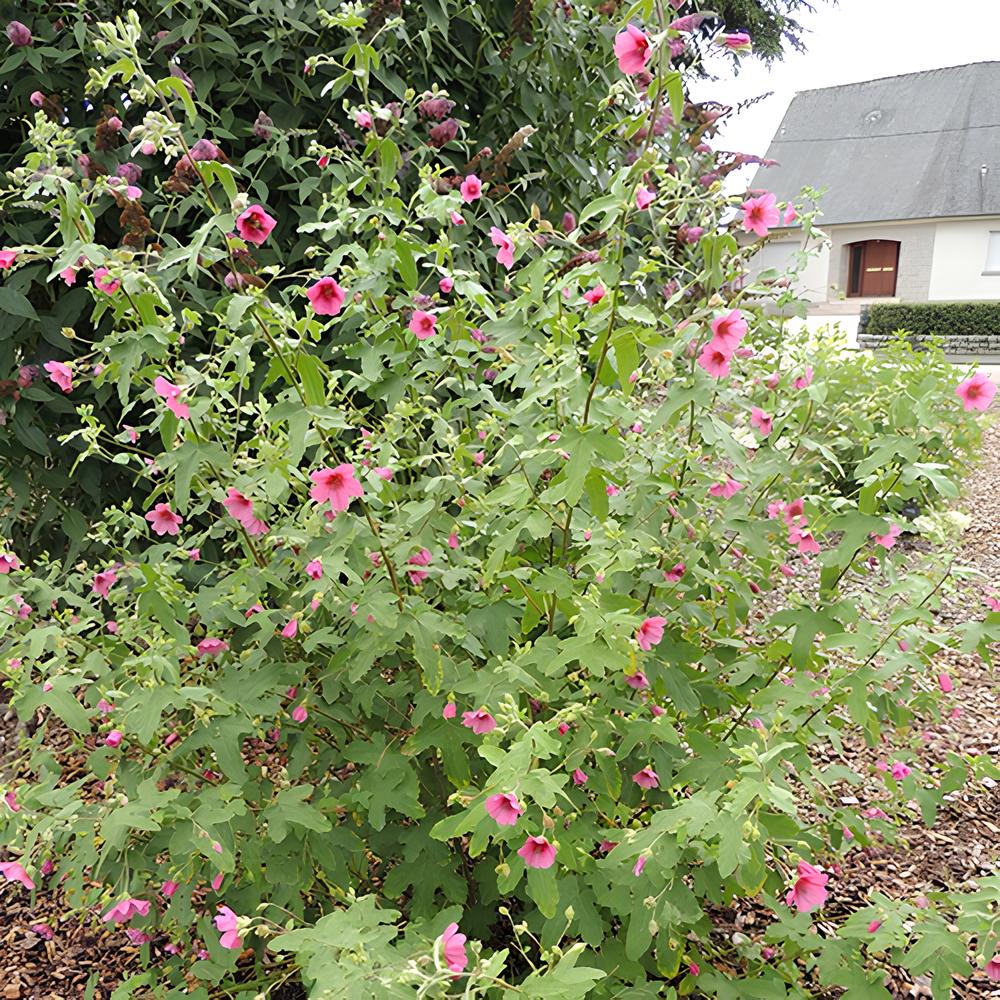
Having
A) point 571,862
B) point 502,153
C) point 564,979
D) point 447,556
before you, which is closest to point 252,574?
point 447,556

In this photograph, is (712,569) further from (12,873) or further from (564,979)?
(12,873)

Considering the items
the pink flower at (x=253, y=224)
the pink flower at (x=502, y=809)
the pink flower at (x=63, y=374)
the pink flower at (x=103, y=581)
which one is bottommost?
the pink flower at (x=502, y=809)

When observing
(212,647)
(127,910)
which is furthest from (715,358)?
(127,910)

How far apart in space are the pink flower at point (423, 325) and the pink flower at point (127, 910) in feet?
3.46

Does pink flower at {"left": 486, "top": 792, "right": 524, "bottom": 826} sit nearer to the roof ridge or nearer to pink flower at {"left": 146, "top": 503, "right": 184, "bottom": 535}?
pink flower at {"left": 146, "top": 503, "right": 184, "bottom": 535}

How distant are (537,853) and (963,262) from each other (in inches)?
963

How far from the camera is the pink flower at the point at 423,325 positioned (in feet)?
5.15

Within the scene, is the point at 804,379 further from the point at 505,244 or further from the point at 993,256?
the point at 993,256

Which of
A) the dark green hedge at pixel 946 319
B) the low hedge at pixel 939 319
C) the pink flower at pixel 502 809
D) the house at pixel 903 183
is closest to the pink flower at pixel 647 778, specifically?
the pink flower at pixel 502 809

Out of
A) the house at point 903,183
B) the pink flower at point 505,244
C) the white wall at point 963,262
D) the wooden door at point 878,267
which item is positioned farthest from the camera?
the wooden door at point 878,267

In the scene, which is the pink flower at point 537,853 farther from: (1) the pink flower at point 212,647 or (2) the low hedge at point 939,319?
(2) the low hedge at point 939,319

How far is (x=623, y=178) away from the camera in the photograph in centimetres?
131

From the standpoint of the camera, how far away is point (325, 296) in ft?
4.81

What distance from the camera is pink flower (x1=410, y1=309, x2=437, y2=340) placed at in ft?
5.15
